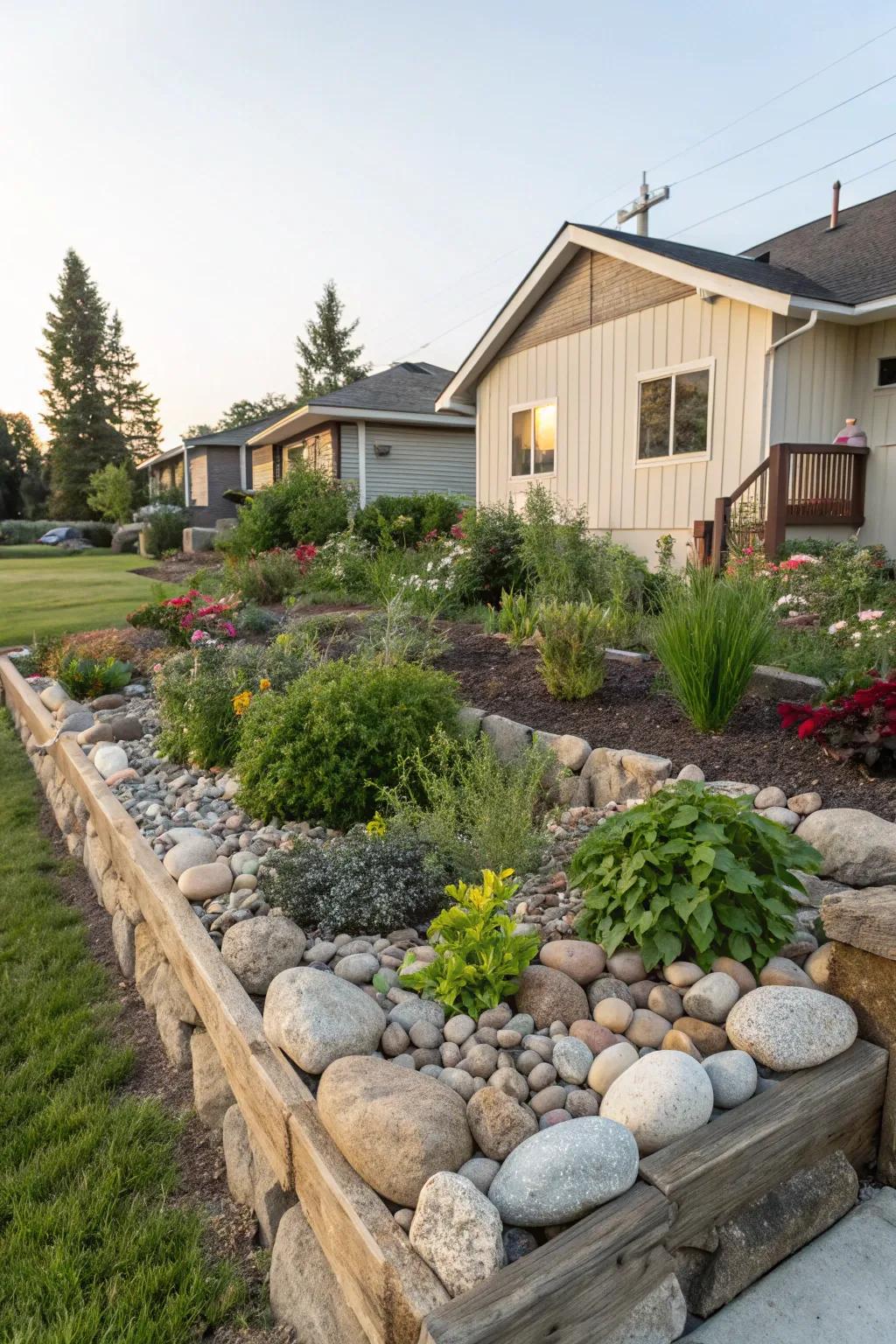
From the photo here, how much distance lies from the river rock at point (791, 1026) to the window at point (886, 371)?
28.9ft

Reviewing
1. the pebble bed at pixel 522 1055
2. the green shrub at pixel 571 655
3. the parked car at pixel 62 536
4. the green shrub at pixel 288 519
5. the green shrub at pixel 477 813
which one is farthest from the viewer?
the parked car at pixel 62 536

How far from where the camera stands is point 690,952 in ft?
6.95

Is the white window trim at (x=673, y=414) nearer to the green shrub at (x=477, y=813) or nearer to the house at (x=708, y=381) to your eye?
the house at (x=708, y=381)

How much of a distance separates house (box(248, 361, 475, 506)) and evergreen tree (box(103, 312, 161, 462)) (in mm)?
29596

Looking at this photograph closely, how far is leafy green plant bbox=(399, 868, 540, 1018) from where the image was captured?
203 cm

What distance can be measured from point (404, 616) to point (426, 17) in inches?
251

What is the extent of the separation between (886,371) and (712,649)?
7.28m

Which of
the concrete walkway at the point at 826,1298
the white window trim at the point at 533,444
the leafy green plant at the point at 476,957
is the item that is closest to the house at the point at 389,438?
the white window trim at the point at 533,444

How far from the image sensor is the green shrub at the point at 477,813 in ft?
9.02

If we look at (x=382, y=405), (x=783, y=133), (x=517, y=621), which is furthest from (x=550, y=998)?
(x=783, y=133)

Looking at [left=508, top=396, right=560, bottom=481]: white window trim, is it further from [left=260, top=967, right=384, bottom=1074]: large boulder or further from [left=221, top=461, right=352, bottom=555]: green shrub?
[left=260, top=967, right=384, bottom=1074]: large boulder

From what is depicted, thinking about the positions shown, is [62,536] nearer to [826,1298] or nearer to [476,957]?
[476,957]

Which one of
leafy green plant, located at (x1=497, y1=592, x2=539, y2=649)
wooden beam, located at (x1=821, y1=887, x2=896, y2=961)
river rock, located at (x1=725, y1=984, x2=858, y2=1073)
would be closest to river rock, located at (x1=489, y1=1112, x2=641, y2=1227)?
river rock, located at (x1=725, y1=984, x2=858, y2=1073)

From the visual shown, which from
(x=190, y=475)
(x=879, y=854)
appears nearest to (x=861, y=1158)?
(x=879, y=854)
